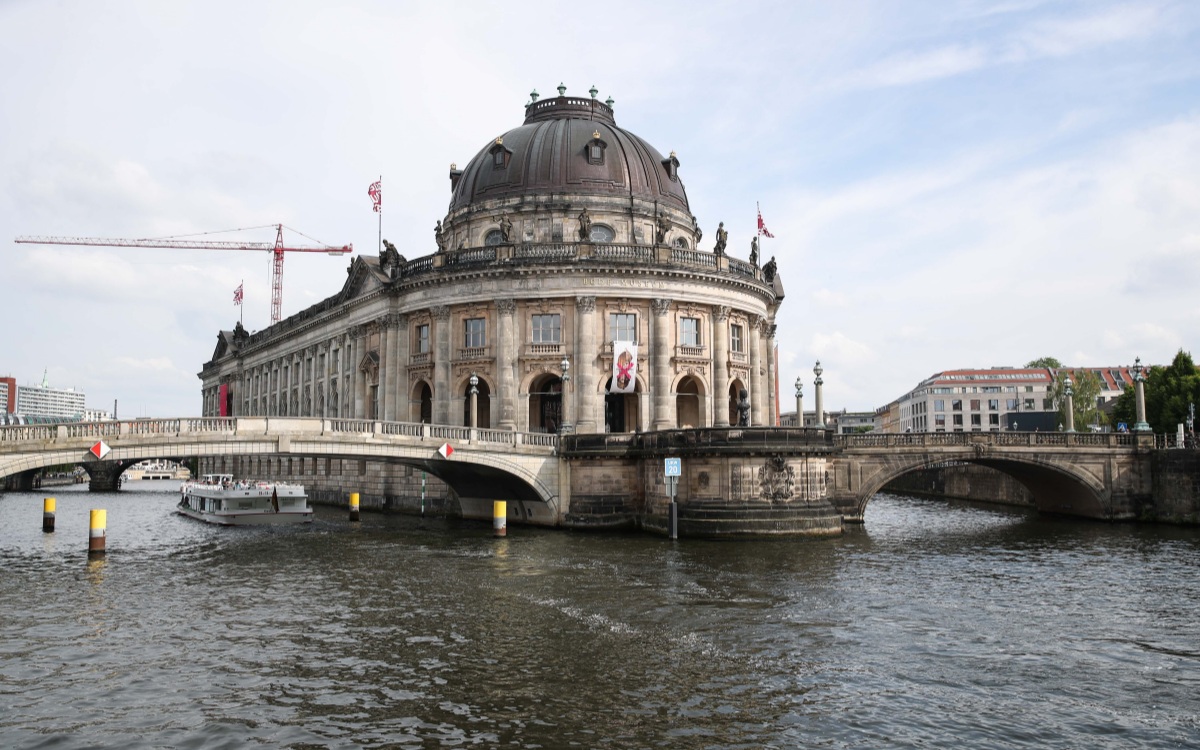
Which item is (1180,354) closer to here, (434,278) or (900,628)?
(434,278)

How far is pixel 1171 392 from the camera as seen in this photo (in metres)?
83.1

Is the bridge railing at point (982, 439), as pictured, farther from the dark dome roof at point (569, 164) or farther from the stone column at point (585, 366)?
the dark dome roof at point (569, 164)

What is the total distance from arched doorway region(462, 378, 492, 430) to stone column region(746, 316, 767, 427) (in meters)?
17.7

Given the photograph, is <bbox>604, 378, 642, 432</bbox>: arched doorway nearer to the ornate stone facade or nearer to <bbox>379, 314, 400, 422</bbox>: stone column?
the ornate stone facade

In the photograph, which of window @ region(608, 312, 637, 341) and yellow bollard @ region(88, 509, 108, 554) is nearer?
yellow bollard @ region(88, 509, 108, 554)

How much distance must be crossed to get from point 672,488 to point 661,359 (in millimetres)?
15610

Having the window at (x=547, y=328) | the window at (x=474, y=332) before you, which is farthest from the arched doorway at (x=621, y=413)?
the window at (x=474, y=332)

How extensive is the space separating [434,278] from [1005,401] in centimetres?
11351

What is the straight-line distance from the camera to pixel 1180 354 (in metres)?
85.6

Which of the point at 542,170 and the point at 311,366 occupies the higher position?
the point at 542,170

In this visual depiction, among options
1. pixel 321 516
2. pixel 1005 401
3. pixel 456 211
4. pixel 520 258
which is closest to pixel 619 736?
pixel 520 258

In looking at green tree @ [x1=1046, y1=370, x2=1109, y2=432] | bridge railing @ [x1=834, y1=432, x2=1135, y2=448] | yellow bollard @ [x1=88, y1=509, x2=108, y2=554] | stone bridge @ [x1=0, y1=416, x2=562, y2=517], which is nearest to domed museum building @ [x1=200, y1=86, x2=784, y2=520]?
stone bridge @ [x1=0, y1=416, x2=562, y2=517]

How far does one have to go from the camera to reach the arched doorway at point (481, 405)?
6231 cm

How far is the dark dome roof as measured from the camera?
68.2m
